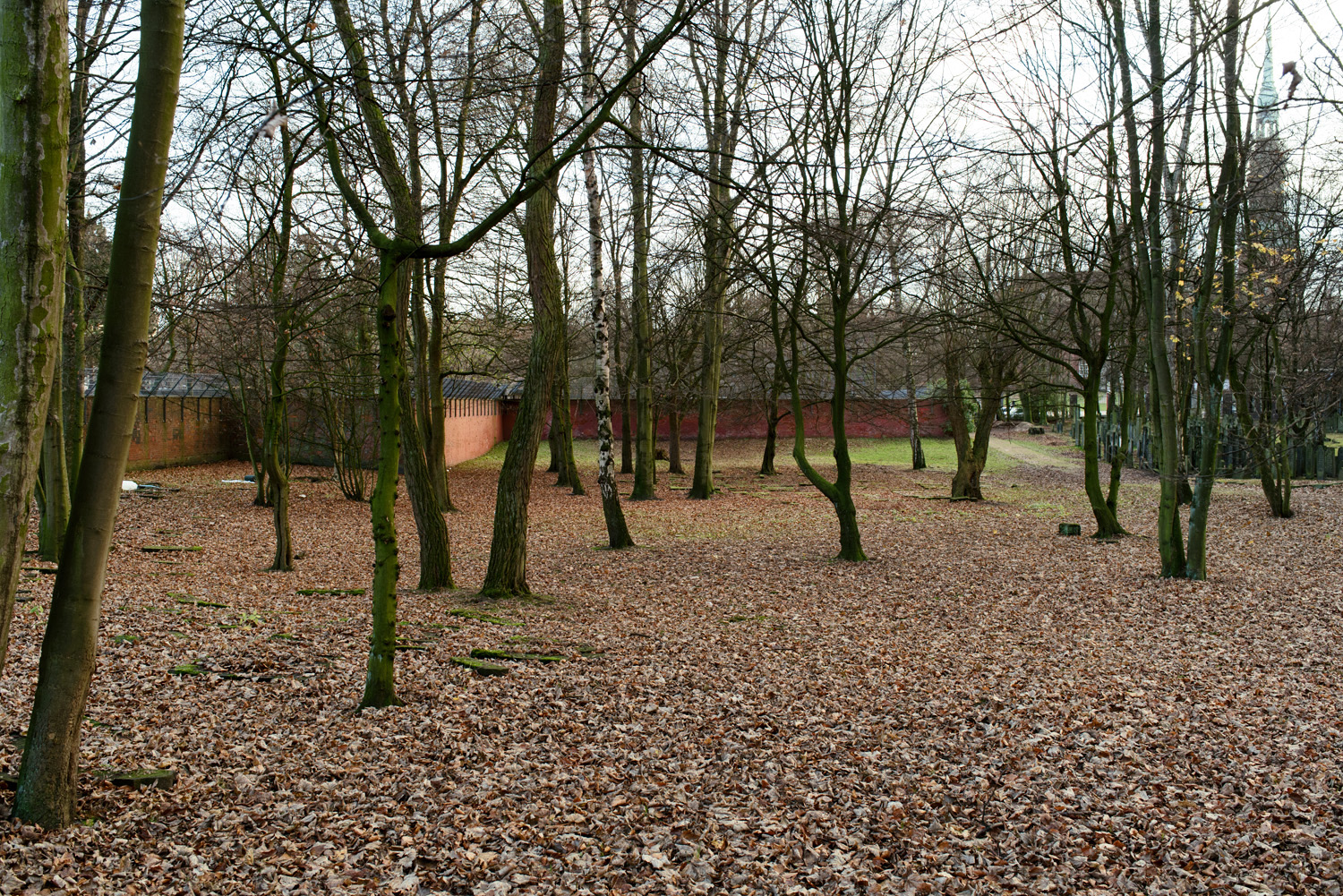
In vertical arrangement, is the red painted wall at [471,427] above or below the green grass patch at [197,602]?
above

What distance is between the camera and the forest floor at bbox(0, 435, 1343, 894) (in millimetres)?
3447

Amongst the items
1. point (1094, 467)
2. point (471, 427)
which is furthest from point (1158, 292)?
point (471, 427)

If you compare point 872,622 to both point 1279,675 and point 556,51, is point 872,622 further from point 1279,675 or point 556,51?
point 556,51

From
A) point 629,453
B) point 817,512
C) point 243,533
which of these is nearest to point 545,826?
point 243,533

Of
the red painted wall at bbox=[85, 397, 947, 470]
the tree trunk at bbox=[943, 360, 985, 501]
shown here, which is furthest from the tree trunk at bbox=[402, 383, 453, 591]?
the tree trunk at bbox=[943, 360, 985, 501]

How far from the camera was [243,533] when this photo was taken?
14.6 metres

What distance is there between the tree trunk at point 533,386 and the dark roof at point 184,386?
56.7 feet

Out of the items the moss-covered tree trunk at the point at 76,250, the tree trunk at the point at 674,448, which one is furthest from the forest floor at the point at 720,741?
the tree trunk at the point at 674,448

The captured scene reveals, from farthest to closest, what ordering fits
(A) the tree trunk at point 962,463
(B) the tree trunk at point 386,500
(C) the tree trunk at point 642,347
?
(A) the tree trunk at point 962,463
(C) the tree trunk at point 642,347
(B) the tree trunk at point 386,500

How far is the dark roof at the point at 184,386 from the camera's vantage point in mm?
23844

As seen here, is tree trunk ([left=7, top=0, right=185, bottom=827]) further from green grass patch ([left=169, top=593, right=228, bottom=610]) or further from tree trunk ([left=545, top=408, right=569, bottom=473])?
tree trunk ([left=545, top=408, right=569, bottom=473])

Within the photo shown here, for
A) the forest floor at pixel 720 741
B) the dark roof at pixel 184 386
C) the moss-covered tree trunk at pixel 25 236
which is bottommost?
the forest floor at pixel 720 741

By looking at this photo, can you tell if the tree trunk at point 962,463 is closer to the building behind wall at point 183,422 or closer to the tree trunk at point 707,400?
the tree trunk at point 707,400

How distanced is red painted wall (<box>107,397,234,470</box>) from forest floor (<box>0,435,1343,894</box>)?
1459 centimetres
